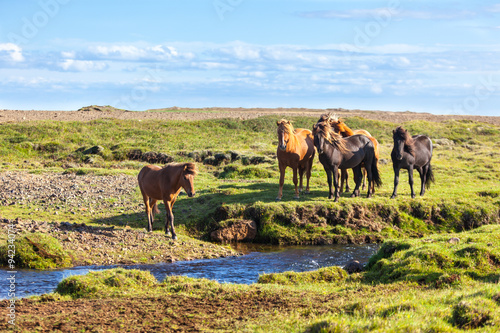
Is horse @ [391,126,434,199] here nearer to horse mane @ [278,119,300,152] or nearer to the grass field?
the grass field

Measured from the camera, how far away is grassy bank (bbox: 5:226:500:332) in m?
7.63

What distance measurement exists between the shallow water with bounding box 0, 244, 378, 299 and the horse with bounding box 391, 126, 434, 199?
4599mm

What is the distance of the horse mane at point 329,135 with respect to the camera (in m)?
19.5

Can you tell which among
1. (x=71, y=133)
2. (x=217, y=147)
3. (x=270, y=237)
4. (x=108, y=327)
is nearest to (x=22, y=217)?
(x=270, y=237)

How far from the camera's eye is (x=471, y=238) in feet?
43.0

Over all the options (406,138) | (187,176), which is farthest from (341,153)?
(187,176)

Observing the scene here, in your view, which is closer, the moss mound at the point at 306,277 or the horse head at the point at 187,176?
the moss mound at the point at 306,277

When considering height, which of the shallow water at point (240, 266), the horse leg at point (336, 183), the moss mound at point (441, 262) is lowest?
the shallow water at point (240, 266)

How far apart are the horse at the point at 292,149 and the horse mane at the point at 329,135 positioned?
1.05 meters

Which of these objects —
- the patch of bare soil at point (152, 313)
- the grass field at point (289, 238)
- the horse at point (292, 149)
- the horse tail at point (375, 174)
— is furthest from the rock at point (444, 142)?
the patch of bare soil at point (152, 313)

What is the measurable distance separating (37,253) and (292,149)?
1041 cm

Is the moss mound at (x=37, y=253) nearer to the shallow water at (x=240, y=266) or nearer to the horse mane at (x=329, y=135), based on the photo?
the shallow water at (x=240, y=266)

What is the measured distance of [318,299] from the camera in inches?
378

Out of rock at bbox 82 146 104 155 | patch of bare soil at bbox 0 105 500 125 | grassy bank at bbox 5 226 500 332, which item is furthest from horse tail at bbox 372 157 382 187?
patch of bare soil at bbox 0 105 500 125
